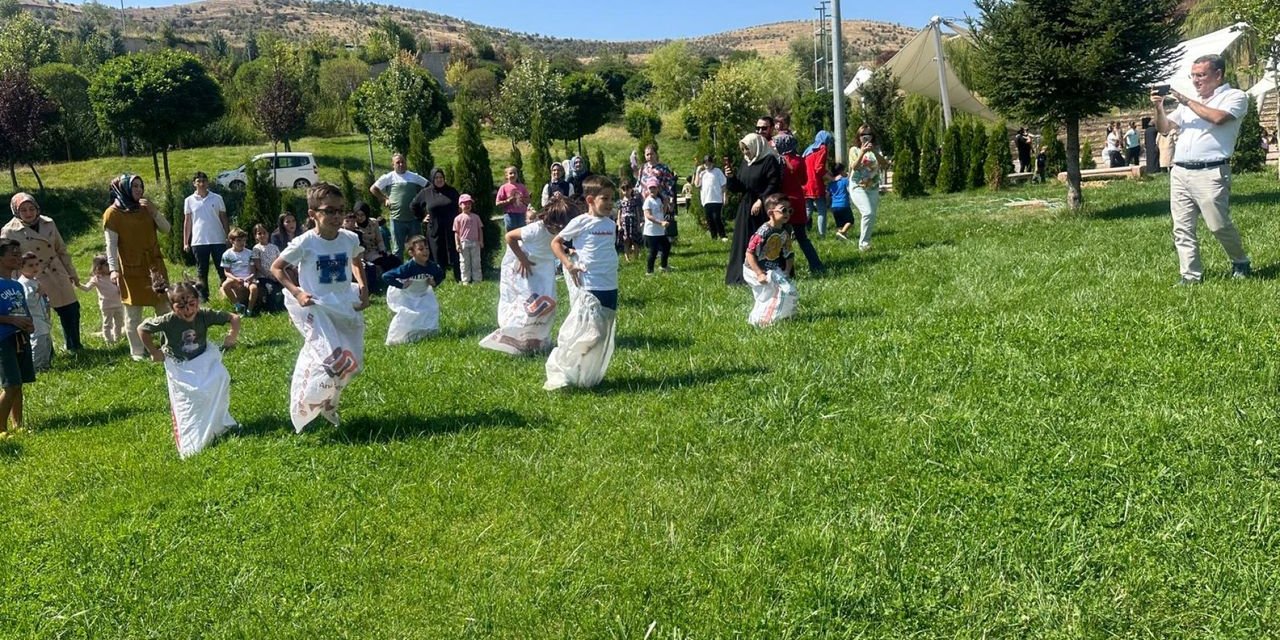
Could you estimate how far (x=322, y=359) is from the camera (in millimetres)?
6055

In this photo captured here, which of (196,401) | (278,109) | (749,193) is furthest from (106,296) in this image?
(278,109)

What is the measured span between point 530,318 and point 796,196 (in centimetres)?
448

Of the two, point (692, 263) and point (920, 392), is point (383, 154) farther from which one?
point (920, 392)

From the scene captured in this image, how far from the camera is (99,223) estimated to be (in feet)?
95.1

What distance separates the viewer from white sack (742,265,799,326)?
27.6ft

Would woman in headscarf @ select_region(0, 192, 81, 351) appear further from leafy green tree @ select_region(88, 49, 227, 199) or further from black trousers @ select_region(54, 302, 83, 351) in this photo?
leafy green tree @ select_region(88, 49, 227, 199)

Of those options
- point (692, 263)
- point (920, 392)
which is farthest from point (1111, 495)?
point (692, 263)

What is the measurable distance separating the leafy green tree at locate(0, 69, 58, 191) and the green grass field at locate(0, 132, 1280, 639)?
85.5 ft

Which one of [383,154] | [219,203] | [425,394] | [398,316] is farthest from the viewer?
[383,154]

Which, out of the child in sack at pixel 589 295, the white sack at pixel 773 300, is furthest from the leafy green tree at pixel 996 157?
the child in sack at pixel 589 295

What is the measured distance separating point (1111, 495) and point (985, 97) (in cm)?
1342

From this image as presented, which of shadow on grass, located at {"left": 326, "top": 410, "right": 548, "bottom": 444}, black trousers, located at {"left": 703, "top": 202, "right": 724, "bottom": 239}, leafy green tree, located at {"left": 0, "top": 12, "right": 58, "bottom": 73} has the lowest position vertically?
shadow on grass, located at {"left": 326, "top": 410, "right": 548, "bottom": 444}

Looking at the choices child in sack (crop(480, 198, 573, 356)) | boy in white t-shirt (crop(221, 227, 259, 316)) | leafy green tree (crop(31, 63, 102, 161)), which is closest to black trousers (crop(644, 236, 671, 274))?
child in sack (crop(480, 198, 573, 356))

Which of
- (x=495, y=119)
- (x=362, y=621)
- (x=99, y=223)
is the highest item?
(x=495, y=119)
